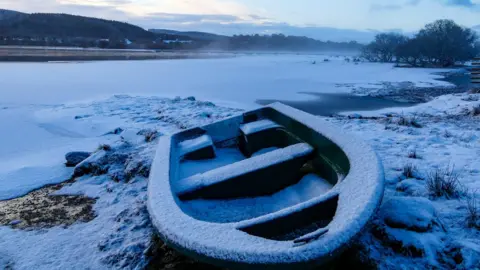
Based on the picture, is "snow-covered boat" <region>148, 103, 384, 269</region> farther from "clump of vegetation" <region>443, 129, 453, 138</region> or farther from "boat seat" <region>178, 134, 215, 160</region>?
"clump of vegetation" <region>443, 129, 453, 138</region>

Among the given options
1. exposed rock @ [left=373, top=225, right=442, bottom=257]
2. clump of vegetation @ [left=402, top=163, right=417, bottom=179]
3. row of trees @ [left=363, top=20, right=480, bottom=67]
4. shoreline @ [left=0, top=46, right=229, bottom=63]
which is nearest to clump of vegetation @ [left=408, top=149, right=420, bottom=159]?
clump of vegetation @ [left=402, top=163, right=417, bottom=179]

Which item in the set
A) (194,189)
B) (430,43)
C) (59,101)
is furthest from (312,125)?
(430,43)

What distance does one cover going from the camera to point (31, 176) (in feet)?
15.8

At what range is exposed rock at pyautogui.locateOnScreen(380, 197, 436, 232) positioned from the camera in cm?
267

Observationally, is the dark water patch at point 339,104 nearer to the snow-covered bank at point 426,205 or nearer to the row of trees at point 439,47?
the snow-covered bank at point 426,205

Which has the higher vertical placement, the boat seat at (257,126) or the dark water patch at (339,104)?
the boat seat at (257,126)

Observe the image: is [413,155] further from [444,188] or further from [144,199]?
[144,199]

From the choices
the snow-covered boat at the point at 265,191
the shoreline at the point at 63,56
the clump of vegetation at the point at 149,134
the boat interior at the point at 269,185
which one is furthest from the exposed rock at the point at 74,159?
the shoreline at the point at 63,56

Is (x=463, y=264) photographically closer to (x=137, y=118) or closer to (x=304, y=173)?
(x=304, y=173)

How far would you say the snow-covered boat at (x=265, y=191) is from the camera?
1836 millimetres

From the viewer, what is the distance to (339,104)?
1137cm

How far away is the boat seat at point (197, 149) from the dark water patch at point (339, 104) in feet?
19.3

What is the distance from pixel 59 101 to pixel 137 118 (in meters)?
4.24

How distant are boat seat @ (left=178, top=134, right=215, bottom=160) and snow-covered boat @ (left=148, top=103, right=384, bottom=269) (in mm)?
12
